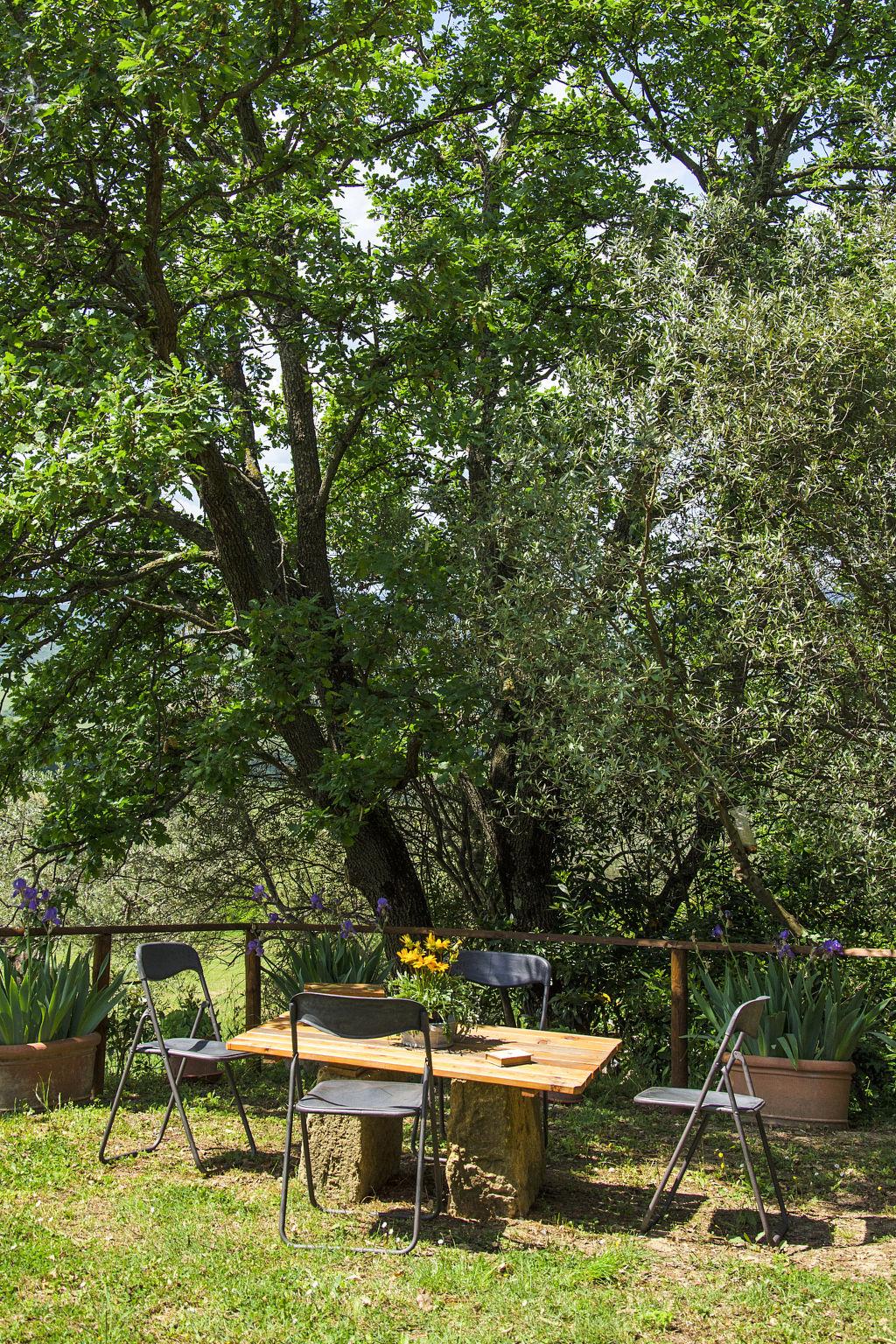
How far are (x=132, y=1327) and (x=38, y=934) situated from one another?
11.2ft

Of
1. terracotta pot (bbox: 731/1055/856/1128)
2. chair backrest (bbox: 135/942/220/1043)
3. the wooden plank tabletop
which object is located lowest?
terracotta pot (bbox: 731/1055/856/1128)

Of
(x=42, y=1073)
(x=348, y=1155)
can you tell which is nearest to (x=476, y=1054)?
(x=348, y=1155)

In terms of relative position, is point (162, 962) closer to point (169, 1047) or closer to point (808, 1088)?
point (169, 1047)

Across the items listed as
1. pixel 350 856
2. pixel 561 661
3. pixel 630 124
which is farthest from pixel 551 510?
pixel 630 124

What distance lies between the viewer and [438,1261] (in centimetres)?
385

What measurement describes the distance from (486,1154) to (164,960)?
1.84 m

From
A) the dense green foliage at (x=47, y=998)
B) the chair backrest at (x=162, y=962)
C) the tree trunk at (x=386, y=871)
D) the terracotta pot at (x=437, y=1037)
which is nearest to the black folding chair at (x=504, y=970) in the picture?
the terracotta pot at (x=437, y=1037)

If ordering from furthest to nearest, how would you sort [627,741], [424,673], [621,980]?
1. [621,980]
2. [424,673]
3. [627,741]

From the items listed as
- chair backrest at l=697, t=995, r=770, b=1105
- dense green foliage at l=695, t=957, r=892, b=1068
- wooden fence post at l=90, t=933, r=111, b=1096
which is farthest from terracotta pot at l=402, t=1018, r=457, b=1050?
wooden fence post at l=90, t=933, r=111, b=1096

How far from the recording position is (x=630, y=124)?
905cm

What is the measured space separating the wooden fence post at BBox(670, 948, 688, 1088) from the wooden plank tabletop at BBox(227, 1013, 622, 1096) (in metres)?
1.76

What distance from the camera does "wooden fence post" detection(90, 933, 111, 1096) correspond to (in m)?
6.25

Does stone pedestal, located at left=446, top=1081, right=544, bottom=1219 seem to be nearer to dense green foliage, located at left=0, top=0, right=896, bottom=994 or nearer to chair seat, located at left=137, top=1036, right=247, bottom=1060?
chair seat, located at left=137, top=1036, right=247, bottom=1060

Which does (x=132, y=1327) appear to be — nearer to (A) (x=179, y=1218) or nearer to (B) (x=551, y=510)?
(A) (x=179, y=1218)
